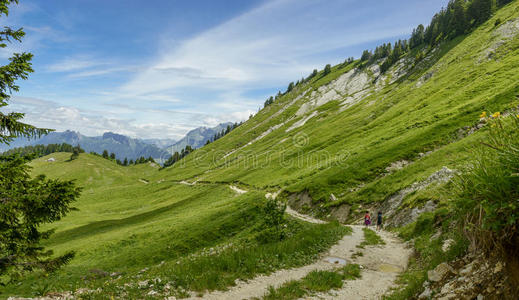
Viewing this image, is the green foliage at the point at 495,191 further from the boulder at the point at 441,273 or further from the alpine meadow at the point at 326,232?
the boulder at the point at 441,273

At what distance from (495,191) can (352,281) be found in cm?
952

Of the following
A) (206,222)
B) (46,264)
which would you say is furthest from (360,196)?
(46,264)

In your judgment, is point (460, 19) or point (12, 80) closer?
point (12, 80)

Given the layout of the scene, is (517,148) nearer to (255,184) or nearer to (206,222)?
(206,222)

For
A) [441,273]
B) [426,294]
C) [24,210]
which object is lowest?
[426,294]

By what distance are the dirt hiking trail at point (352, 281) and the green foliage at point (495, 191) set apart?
22.6 ft

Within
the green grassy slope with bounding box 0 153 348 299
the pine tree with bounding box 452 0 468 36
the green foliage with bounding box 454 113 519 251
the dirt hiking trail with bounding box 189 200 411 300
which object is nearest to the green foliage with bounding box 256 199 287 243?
the green grassy slope with bounding box 0 153 348 299

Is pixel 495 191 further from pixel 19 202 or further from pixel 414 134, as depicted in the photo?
pixel 414 134

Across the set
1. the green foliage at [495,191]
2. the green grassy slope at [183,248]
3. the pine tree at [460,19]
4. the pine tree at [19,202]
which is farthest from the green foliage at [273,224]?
the pine tree at [460,19]

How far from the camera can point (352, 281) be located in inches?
469

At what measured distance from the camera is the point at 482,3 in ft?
496

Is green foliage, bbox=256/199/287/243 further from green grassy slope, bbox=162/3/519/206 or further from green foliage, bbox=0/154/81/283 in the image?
green foliage, bbox=0/154/81/283

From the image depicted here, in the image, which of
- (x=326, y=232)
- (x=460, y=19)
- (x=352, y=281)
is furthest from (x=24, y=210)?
(x=460, y=19)

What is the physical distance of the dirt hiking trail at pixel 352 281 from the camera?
10.0m
